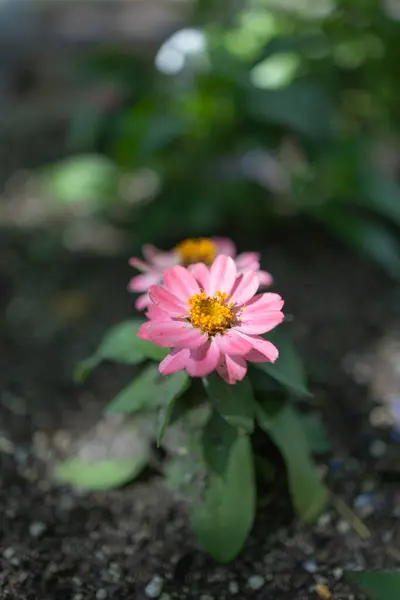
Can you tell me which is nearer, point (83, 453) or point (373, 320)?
point (83, 453)

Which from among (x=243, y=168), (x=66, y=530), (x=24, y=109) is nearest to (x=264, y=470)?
(x=66, y=530)

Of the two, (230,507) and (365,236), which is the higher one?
(365,236)

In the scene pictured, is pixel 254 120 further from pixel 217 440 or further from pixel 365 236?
pixel 217 440

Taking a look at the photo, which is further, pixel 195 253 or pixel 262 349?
pixel 195 253

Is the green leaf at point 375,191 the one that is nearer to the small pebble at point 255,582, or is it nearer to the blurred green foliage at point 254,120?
the blurred green foliage at point 254,120

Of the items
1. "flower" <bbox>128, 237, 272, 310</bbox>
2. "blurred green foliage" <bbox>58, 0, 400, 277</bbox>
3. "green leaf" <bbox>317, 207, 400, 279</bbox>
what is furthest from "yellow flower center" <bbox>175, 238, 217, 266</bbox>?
"green leaf" <bbox>317, 207, 400, 279</bbox>

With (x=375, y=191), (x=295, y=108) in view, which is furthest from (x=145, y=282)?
(x=375, y=191)

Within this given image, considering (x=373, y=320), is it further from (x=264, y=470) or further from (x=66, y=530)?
(x=66, y=530)
